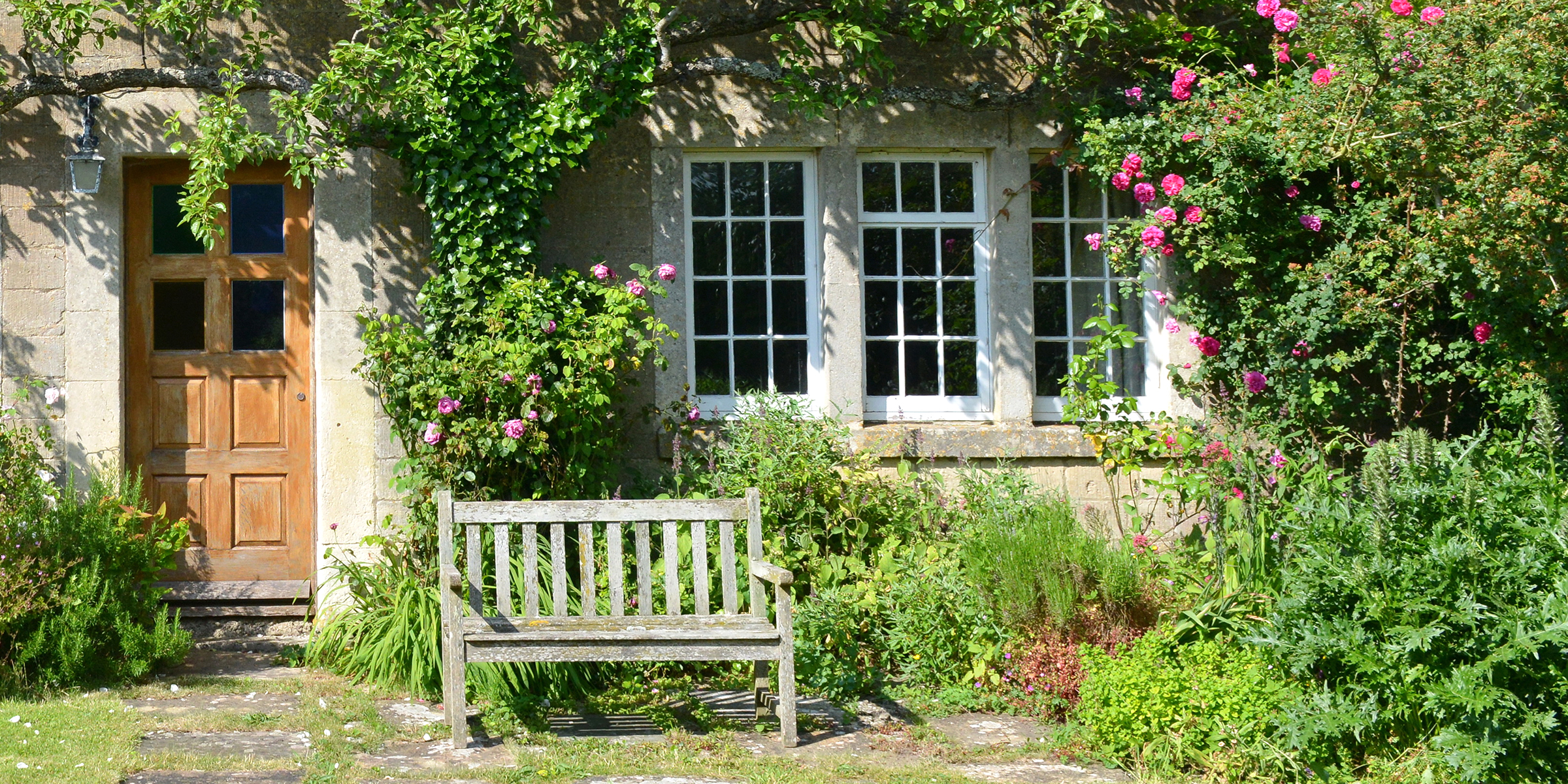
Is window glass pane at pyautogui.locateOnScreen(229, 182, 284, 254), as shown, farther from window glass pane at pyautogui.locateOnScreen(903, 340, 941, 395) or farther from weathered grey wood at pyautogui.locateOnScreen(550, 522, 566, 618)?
window glass pane at pyautogui.locateOnScreen(903, 340, 941, 395)

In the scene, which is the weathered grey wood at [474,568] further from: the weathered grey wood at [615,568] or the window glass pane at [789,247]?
the window glass pane at [789,247]

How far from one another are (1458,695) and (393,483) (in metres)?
4.54

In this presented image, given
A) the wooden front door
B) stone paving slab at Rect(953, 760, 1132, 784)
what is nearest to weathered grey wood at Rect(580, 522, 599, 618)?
stone paving slab at Rect(953, 760, 1132, 784)

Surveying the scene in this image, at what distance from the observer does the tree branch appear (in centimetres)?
610

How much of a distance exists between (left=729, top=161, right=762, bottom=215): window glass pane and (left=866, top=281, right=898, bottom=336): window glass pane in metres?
0.79

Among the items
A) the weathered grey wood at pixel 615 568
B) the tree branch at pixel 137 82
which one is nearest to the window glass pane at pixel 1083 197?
the weathered grey wood at pixel 615 568

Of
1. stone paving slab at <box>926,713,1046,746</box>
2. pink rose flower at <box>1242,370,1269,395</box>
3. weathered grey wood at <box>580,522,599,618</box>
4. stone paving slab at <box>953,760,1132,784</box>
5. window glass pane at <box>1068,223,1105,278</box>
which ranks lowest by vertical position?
stone paving slab at <box>953,760,1132,784</box>

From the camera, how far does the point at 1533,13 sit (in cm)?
505

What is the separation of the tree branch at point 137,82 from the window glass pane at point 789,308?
2670 millimetres

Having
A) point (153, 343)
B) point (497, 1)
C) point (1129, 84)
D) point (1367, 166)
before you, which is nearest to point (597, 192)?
point (497, 1)

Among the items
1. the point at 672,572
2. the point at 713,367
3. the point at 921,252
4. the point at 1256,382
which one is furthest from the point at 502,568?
the point at 1256,382

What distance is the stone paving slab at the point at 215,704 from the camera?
497cm

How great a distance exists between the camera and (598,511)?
501cm

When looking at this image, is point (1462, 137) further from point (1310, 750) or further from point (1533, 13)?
point (1310, 750)
